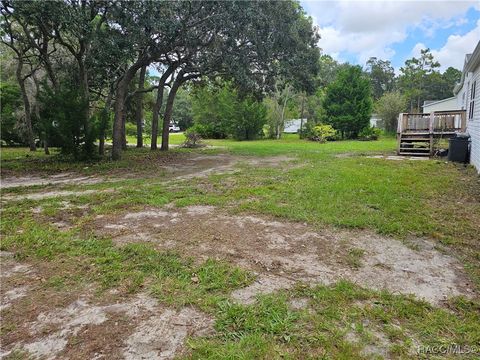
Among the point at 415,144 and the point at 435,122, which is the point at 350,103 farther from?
the point at 435,122

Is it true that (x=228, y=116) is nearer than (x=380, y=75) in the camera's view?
Yes

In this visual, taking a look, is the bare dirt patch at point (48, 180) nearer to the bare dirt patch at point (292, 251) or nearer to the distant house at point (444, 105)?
the bare dirt patch at point (292, 251)

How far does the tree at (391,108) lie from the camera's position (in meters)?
25.5

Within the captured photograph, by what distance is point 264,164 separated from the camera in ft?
33.4

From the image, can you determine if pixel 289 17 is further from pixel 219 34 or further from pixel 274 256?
pixel 274 256

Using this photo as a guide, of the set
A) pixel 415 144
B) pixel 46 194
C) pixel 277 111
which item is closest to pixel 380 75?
pixel 277 111

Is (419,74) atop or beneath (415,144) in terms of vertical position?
atop

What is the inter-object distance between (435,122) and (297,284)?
439 inches

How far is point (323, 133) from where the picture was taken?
828 inches

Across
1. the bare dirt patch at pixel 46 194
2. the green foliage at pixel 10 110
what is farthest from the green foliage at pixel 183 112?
the bare dirt patch at pixel 46 194

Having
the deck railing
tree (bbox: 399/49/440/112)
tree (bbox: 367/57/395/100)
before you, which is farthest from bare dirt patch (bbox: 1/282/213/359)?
tree (bbox: 367/57/395/100)

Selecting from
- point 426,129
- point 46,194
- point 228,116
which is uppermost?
point 228,116

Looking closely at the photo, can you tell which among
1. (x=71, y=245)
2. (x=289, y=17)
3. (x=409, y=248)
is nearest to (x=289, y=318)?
(x=409, y=248)

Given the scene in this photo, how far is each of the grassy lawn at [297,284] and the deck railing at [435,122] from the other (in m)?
4.23
